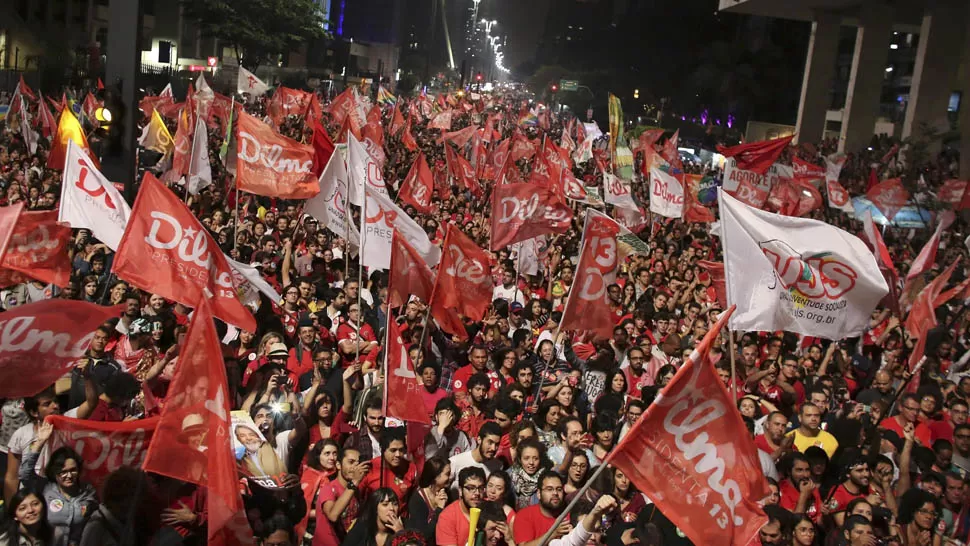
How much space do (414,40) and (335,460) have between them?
449ft

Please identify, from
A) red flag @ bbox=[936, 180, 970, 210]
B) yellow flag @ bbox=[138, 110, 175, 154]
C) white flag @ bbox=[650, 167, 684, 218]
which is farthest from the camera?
red flag @ bbox=[936, 180, 970, 210]

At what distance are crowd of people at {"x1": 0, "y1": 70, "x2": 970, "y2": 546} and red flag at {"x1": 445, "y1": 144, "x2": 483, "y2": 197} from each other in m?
8.78

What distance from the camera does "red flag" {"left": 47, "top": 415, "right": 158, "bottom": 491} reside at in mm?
4688

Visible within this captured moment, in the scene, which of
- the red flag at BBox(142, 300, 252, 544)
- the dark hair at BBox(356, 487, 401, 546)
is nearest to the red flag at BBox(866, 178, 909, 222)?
the dark hair at BBox(356, 487, 401, 546)

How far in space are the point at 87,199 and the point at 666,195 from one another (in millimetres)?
10771

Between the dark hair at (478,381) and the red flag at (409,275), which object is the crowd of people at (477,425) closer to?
the dark hair at (478,381)

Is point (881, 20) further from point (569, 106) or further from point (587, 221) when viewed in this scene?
point (569, 106)

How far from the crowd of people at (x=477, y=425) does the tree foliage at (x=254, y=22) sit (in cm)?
4364

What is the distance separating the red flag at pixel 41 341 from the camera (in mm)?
5434

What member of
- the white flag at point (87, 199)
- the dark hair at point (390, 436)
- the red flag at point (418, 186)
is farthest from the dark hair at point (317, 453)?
the red flag at point (418, 186)

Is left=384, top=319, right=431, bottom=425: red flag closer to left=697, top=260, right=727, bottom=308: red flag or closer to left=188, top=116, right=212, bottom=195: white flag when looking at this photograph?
left=697, top=260, right=727, bottom=308: red flag

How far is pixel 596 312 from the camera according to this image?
345 inches

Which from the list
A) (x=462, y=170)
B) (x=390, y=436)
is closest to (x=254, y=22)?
(x=462, y=170)

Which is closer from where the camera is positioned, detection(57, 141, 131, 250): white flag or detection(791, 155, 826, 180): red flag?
detection(57, 141, 131, 250): white flag
